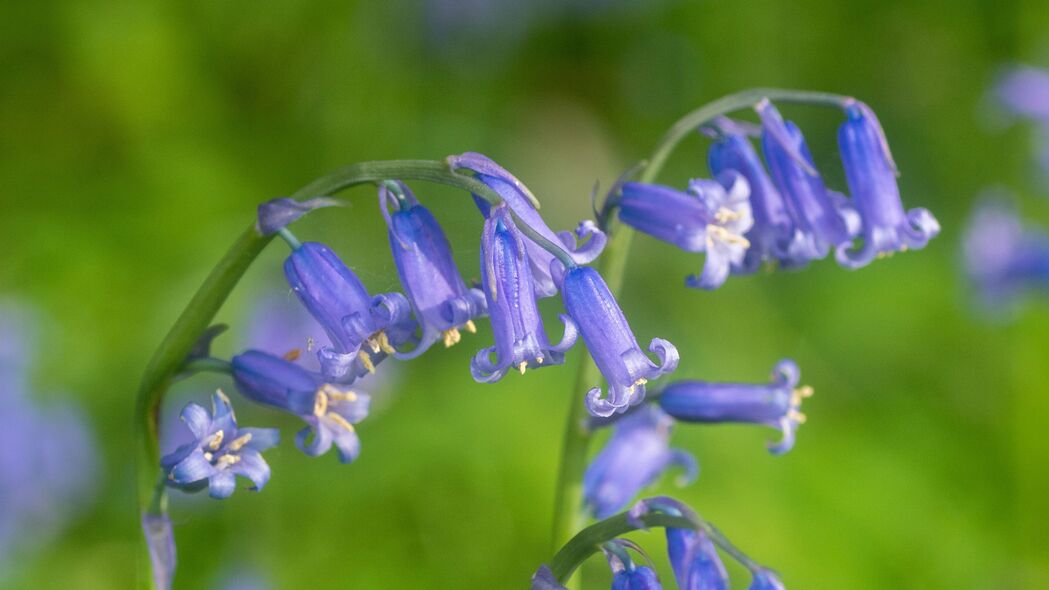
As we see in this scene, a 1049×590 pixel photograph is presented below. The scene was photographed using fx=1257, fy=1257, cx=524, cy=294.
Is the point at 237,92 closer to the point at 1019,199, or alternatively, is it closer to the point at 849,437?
the point at 849,437

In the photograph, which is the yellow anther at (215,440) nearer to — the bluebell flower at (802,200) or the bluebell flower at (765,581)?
the bluebell flower at (765,581)

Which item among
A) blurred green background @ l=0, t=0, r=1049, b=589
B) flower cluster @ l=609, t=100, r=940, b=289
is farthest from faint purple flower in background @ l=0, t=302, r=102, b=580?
flower cluster @ l=609, t=100, r=940, b=289

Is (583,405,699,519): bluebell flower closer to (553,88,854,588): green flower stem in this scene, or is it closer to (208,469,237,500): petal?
(553,88,854,588): green flower stem

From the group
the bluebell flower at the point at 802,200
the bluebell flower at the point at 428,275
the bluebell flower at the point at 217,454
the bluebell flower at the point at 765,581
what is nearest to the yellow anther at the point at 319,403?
the bluebell flower at the point at 217,454

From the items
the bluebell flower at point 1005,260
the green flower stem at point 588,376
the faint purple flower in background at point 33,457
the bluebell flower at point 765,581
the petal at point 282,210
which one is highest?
the petal at point 282,210

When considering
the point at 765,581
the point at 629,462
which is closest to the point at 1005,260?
the point at 629,462

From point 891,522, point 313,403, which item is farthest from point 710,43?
point 313,403

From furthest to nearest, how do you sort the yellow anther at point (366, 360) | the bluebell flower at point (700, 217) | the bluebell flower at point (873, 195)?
the bluebell flower at point (873, 195), the bluebell flower at point (700, 217), the yellow anther at point (366, 360)

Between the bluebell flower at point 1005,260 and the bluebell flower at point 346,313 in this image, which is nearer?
the bluebell flower at point 346,313
